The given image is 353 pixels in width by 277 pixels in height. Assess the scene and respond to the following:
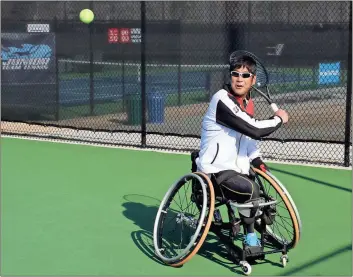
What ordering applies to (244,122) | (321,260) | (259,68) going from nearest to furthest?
(244,122)
(321,260)
(259,68)

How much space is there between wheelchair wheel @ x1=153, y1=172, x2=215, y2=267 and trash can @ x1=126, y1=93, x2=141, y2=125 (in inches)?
212

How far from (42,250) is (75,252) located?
0.26 m

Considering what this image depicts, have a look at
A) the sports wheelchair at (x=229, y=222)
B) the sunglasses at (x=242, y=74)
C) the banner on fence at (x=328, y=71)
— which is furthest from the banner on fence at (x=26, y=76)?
the sunglasses at (x=242, y=74)

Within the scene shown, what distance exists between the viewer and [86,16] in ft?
39.1

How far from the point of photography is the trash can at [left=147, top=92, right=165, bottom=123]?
1182 centimetres

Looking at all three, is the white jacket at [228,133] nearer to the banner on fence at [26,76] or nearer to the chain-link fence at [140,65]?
the chain-link fence at [140,65]

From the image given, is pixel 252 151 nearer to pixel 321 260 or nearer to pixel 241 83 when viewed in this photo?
pixel 241 83

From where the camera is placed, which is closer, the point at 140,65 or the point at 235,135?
the point at 235,135

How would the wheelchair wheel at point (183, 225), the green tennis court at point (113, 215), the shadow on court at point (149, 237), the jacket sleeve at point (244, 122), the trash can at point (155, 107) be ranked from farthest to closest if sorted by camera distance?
the trash can at point (155, 107)
the shadow on court at point (149, 237)
the green tennis court at point (113, 215)
the jacket sleeve at point (244, 122)
the wheelchair wheel at point (183, 225)

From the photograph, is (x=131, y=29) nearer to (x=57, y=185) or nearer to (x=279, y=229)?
(x=57, y=185)

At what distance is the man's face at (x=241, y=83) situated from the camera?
5.38m

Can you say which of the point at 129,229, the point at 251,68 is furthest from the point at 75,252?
the point at 251,68

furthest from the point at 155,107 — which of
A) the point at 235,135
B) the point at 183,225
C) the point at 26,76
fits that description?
the point at 235,135

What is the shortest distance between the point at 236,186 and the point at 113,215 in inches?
71.8
